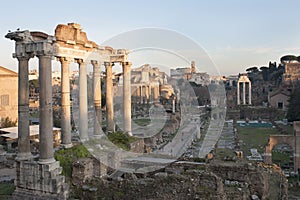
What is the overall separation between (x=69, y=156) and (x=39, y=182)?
206 centimetres

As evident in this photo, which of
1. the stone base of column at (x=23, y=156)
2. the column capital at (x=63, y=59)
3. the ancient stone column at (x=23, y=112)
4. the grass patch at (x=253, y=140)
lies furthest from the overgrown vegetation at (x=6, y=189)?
the grass patch at (x=253, y=140)

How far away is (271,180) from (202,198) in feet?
18.6

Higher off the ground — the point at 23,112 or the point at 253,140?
the point at 23,112

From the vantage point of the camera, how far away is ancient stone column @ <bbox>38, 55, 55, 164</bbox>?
1055cm

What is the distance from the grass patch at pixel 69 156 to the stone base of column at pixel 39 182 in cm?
62

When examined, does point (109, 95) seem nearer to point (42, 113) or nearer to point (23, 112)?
point (23, 112)

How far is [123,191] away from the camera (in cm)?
1038

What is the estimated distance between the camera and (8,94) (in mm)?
34281

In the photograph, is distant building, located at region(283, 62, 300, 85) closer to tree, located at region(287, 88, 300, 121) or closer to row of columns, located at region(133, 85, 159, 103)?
tree, located at region(287, 88, 300, 121)

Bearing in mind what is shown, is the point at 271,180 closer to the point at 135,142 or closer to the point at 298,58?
the point at 135,142

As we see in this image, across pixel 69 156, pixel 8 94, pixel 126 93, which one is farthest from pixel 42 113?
pixel 8 94

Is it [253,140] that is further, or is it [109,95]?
[253,140]

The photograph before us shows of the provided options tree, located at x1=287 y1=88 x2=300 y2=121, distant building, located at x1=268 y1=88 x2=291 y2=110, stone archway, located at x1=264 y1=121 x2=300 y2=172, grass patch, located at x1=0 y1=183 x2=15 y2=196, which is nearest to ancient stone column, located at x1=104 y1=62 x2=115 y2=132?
grass patch, located at x1=0 y1=183 x2=15 y2=196

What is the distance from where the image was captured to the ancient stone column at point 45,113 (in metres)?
10.5
